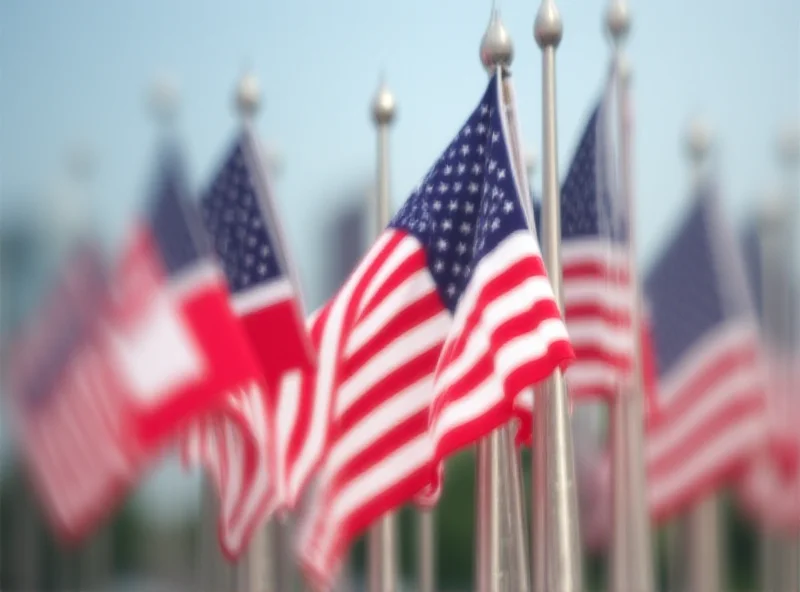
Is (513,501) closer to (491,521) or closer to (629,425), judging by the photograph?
(491,521)

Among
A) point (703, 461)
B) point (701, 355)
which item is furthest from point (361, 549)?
point (703, 461)

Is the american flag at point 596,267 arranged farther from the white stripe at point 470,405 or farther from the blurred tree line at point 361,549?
the blurred tree line at point 361,549

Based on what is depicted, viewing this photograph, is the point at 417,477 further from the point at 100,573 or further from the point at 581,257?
the point at 100,573

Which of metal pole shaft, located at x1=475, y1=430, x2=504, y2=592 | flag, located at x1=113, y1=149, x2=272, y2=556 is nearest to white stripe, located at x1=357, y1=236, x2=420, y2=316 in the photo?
metal pole shaft, located at x1=475, y1=430, x2=504, y2=592

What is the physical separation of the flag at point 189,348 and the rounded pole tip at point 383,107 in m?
2.18

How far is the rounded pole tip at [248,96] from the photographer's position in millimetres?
19083

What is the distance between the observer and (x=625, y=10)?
1720 cm

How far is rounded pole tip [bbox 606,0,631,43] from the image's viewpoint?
1698cm

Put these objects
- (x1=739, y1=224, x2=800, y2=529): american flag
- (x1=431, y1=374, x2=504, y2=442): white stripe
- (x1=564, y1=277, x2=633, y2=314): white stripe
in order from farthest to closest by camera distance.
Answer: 1. (x1=739, y1=224, x2=800, y2=529): american flag
2. (x1=564, y1=277, x2=633, y2=314): white stripe
3. (x1=431, y1=374, x2=504, y2=442): white stripe

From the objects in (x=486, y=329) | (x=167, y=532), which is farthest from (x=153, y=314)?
(x=167, y=532)

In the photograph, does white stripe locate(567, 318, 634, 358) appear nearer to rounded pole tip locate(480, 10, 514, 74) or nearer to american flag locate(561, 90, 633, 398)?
american flag locate(561, 90, 633, 398)

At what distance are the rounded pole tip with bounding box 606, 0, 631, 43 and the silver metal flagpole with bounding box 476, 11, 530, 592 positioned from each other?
13.2ft

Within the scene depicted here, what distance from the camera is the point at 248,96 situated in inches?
Result: 763

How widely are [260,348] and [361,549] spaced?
35.1m
